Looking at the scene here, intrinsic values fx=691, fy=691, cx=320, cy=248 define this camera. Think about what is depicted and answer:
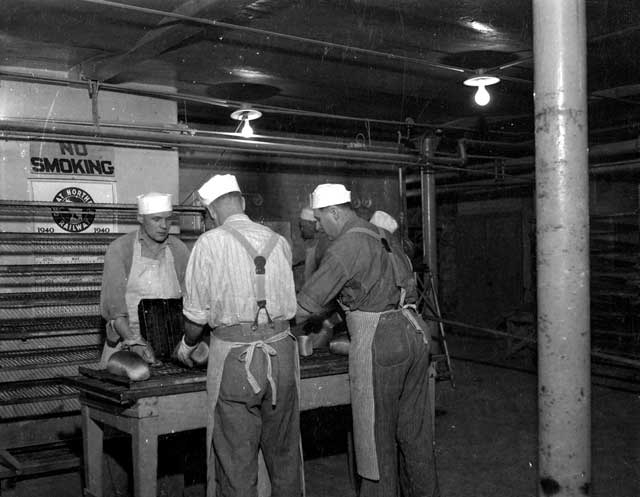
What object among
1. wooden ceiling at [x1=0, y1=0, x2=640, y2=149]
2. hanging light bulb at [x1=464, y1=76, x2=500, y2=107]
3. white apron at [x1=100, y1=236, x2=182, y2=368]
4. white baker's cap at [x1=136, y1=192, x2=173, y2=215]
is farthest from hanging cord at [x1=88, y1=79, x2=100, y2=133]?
hanging light bulb at [x1=464, y1=76, x2=500, y2=107]

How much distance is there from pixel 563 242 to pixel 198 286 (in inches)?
76.6

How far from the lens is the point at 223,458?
3.75 metres

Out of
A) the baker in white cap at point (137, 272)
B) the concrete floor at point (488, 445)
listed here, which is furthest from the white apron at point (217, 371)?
the baker in white cap at point (137, 272)

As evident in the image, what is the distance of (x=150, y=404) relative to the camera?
12.8ft

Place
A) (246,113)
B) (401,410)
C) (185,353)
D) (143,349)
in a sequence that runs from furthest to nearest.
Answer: (246,113)
(143,349)
(401,410)
(185,353)

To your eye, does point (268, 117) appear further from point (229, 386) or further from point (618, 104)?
point (229, 386)

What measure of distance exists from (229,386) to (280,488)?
69 cm

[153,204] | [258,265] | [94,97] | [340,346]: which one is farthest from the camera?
[94,97]

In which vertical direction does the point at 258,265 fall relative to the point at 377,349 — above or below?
above

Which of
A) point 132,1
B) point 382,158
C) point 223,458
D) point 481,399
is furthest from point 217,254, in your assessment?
point 481,399

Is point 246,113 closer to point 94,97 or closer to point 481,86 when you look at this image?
point 94,97

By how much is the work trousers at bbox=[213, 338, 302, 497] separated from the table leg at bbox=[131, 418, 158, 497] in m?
0.39

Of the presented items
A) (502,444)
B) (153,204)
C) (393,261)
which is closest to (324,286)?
(393,261)

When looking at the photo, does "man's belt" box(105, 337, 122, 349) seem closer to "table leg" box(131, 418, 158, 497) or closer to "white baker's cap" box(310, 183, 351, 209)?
"table leg" box(131, 418, 158, 497)
